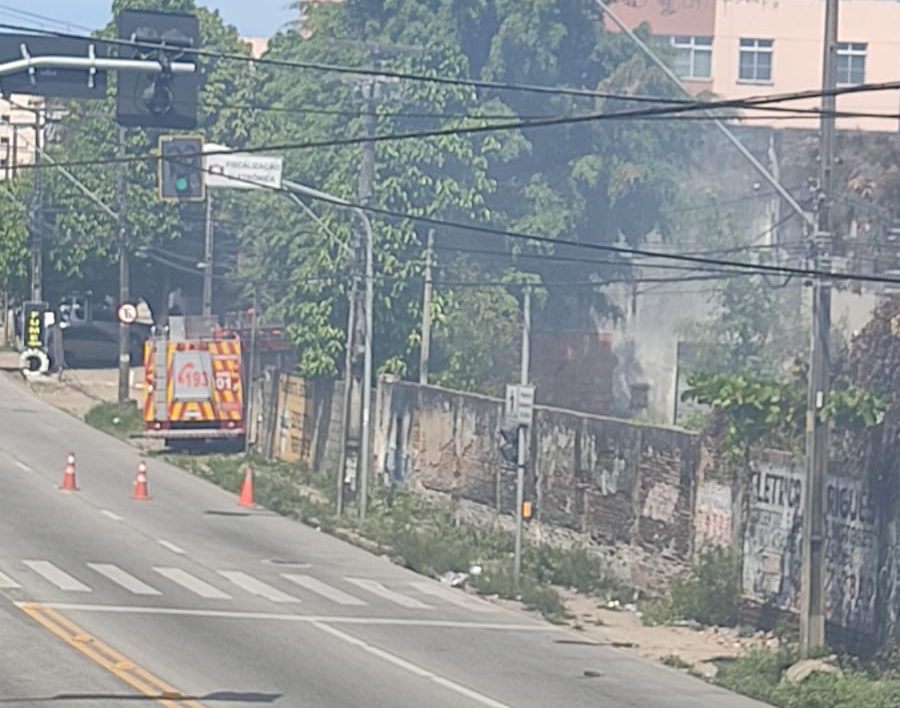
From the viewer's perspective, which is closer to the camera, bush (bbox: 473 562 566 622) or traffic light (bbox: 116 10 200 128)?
traffic light (bbox: 116 10 200 128)

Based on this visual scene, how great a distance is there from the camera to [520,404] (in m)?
29.6

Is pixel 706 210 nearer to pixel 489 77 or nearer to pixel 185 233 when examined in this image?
pixel 489 77

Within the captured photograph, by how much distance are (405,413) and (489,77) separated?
60.1ft

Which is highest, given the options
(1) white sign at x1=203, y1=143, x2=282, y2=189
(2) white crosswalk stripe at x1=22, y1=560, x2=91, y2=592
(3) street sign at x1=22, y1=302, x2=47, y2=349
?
(1) white sign at x1=203, y1=143, x2=282, y2=189

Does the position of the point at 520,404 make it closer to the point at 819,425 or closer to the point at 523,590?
the point at 523,590

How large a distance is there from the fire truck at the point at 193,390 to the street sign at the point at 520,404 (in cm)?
1745

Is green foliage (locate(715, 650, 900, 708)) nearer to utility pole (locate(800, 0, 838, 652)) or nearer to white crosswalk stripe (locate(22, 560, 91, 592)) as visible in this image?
utility pole (locate(800, 0, 838, 652))

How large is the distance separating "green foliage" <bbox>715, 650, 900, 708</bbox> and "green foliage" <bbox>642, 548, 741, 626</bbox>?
3.52 meters

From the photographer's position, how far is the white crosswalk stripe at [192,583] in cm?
2605

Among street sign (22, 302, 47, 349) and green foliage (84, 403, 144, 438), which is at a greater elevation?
street sign (22, 302, 47, 349)

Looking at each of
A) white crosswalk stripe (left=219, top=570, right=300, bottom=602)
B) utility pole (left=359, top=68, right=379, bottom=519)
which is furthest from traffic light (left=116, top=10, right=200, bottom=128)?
utility pole (left=359, top=68, right=379, bottom=519)

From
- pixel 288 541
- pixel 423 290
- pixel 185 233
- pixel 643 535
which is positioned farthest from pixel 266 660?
pixel 185 233

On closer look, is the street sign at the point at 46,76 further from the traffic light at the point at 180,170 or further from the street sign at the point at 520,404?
the street sign at the point at 520,404

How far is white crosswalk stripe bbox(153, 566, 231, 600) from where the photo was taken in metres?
26.0
